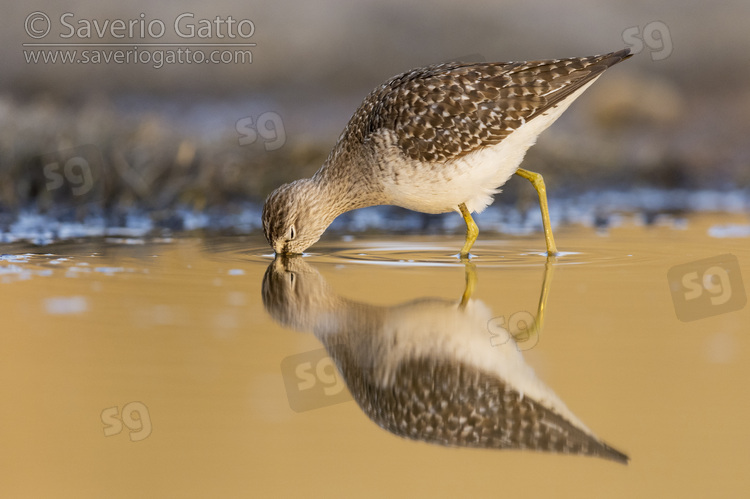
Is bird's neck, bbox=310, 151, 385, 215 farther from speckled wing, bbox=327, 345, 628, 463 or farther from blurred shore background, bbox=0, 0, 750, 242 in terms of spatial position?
speckled wing, bbox=327, 345, 628, 463

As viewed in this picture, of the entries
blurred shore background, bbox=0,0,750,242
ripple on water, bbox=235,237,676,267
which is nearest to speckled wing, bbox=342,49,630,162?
ripple on water, bbox=235,237,676,267

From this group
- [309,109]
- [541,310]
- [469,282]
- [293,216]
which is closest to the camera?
[541,310]

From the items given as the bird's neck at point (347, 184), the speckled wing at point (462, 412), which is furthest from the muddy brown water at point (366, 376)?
the bird's neck at point (347, 184)

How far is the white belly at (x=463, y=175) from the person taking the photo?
8.41 meters

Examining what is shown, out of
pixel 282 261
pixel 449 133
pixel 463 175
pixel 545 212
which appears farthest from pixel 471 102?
pixel 282 261

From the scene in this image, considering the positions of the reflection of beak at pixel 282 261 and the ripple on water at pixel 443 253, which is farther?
the ripple on water at pixel 443 253

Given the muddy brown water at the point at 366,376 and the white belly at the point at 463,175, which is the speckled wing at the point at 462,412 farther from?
the white belly at the point at 463,175

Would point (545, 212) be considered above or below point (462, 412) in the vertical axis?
above

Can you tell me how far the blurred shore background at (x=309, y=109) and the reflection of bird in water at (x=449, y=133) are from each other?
167 centimetres

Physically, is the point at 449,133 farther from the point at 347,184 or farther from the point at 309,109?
the point at 309,109

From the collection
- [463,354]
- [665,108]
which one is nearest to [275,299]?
[463,354]

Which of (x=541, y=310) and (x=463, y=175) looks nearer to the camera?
(x=541, y=310)

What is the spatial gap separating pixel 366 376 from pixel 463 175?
12.0 ft

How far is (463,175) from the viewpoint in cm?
841
